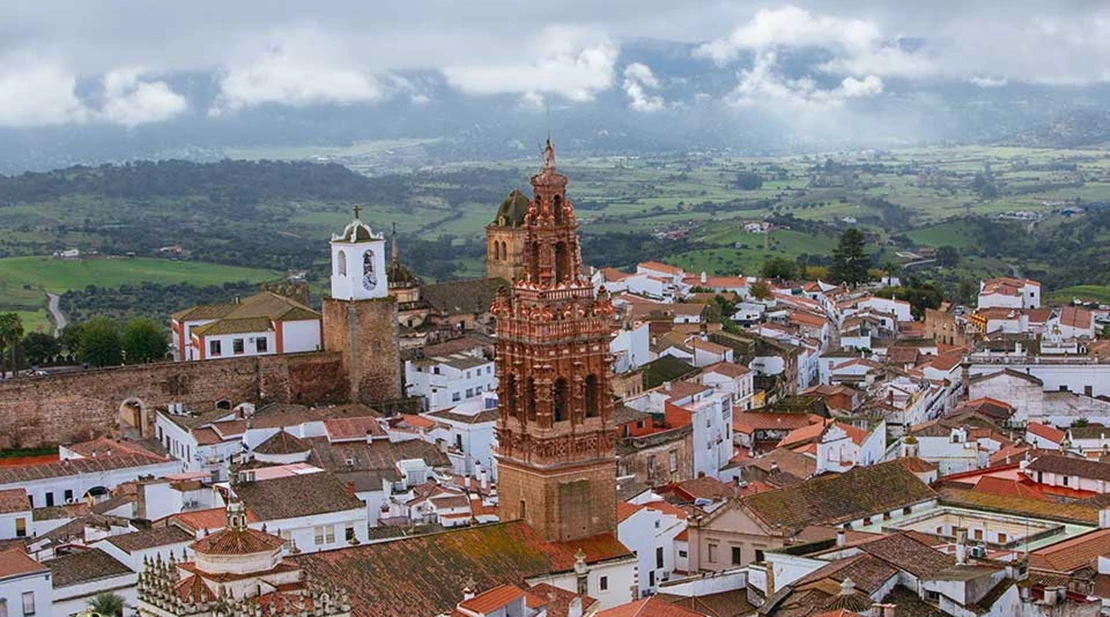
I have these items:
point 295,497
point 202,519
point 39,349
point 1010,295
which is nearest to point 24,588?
point 202,519

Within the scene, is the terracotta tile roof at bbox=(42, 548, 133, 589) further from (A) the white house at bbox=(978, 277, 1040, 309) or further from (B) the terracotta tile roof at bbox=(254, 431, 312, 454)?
(A) the white house at bbox=(978, 277, 1040, 309)

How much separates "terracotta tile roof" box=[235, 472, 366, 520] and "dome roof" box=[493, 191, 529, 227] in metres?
40.4

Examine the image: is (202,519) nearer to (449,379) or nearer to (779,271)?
(449,379)

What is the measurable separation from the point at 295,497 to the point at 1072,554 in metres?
14.5

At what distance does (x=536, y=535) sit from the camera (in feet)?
99.8

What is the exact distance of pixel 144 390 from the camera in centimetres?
5222

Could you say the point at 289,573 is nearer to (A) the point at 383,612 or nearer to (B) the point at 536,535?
(A) the point at 383,612

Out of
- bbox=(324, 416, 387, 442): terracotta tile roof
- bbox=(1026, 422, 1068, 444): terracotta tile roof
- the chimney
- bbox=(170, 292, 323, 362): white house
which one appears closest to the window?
bbox=(324, 416, 387, 442): terracotta tile roof

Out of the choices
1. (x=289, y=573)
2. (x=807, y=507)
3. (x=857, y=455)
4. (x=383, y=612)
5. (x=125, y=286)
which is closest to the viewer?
(x=289, y=573)

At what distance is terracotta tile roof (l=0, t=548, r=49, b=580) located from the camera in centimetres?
2936

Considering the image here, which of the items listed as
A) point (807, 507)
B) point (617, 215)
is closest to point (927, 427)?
point (807, 507)

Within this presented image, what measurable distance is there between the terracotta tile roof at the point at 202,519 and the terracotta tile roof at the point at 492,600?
731 centimetres

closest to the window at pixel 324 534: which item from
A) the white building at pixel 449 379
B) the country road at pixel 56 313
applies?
the white building at pixel 449 379

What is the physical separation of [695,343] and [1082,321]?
779 inches
